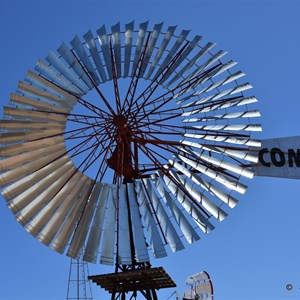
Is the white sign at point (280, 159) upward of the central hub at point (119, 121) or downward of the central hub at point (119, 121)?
upward

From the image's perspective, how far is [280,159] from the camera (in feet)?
65.3

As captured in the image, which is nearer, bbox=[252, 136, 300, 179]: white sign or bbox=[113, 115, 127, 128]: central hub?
bbox=[113, 115, 127, 128]: central hub

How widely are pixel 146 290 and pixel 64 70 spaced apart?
801 centimetres

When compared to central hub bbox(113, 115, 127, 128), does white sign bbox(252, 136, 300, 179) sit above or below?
above

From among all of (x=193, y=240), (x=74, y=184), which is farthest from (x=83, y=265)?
(x=193, y=240)

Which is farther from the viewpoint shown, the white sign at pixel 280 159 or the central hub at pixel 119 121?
the white sign at pixel 280 159

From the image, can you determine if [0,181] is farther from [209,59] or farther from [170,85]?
[209,59]

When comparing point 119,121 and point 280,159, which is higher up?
point 280,159

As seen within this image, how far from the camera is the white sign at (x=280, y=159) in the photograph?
19.6 meters

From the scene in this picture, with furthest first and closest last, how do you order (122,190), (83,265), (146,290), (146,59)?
(83,265)
(146,59)
(122,190)
(146,290)

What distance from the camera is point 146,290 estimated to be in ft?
51.6

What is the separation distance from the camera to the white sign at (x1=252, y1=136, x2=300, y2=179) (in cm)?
1962

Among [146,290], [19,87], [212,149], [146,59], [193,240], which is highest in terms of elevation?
[146,59]

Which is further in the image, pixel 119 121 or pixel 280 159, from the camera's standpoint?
pixel 280 159
